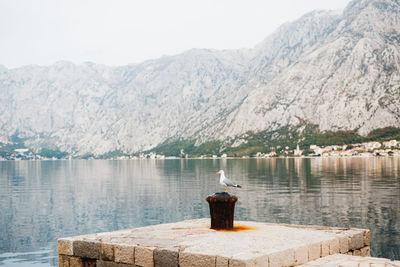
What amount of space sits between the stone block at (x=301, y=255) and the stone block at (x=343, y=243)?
97.3 inches

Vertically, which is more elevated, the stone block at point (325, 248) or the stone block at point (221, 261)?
the stone block at point (221, 261)

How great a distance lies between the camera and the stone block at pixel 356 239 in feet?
47.3

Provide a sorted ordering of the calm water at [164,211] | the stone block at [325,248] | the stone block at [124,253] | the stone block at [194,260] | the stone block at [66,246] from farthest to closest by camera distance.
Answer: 1. the calm water at [164,211]
2. the stone block at [66,246]
3. the stone block at [124,253]
4. the stone block at [325,248]
5. the stone block at [194,260]

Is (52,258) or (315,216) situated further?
(315,216)

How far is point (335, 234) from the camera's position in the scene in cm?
1452

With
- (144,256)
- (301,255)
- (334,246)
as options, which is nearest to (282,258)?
(301,255)

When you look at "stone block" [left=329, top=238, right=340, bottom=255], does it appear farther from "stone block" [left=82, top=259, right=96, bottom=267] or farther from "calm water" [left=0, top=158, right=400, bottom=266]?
"calm water" [left=0, top=158, right=400, bottom=266]

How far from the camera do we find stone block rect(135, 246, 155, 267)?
1243 cm

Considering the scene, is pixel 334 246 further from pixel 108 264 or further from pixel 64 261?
pixel 64 261

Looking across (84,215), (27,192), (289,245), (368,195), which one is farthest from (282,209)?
(27,192)

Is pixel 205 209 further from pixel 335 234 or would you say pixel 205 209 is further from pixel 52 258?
pixel 335 234

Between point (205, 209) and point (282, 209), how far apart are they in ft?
32.5

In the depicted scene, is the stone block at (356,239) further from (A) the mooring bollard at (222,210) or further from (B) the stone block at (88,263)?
(B) the stone block at (88,263)

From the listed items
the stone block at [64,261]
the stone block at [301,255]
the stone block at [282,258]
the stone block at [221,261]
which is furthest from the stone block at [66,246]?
the stone block at [301,255]
